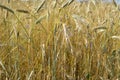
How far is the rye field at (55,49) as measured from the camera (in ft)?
4.19

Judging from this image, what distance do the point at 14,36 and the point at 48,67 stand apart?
0.21m


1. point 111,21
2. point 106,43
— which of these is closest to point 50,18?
point 106,43

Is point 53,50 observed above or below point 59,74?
above

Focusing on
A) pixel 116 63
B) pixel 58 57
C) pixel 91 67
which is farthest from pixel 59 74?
pixel 116 63

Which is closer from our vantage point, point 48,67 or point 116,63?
point 48,67

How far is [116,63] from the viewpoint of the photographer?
4.75 feet

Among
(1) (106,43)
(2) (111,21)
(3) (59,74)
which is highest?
(2) (111,21)

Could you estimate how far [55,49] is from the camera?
123cm

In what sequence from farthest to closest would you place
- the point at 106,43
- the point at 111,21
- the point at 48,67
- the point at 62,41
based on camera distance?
the point at 111,21
the point at 106,43
the point at 62,41
the point at 48,67

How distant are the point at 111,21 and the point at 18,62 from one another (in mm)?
642

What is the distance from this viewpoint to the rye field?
128 centimetres

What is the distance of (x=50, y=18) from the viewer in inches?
51.8

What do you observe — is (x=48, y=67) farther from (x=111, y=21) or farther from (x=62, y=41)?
(x=111, y=21)

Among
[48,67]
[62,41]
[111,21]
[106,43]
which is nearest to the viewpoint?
[48,67]
